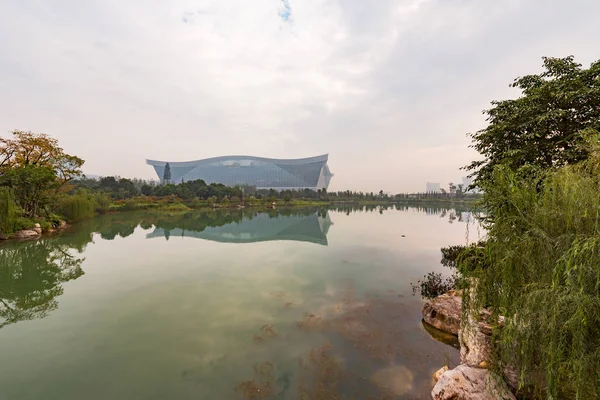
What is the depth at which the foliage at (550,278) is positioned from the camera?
2340 millimetres

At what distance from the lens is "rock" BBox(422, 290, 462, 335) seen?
636 centimetres

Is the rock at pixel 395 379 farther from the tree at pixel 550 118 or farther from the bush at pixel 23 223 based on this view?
the bush at pixel 23 223

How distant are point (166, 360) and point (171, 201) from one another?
55.3 metres

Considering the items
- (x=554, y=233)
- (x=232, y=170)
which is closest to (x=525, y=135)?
(x=554, y=233)

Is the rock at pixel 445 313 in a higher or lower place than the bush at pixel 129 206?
lower

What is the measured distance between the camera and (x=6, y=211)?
55.4ft

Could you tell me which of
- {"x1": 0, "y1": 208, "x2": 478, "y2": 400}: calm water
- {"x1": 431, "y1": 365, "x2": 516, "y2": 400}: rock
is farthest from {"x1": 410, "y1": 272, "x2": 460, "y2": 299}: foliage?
{"x1": 431, "y1": 365, "x2": 516, "y2": 400}: rock

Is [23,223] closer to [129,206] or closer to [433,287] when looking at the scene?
[129,206]

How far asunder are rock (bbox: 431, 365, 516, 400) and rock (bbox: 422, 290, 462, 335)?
7.89 ft

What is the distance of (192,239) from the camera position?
66.5ft

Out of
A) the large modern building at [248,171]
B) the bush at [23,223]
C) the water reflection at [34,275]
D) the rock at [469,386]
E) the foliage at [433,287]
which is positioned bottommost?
the water reflection at [34,275]

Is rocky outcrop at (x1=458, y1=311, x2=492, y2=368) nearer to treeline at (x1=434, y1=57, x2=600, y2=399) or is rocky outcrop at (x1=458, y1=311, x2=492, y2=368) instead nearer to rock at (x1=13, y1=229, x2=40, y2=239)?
treeline at (x1=434, y1=57, x2=600, y2=399)

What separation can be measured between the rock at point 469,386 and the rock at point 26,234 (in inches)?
1007

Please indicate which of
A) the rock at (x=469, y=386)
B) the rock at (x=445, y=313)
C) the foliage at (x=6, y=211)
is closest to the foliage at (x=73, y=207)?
the foliage at (x=6, y=211)
